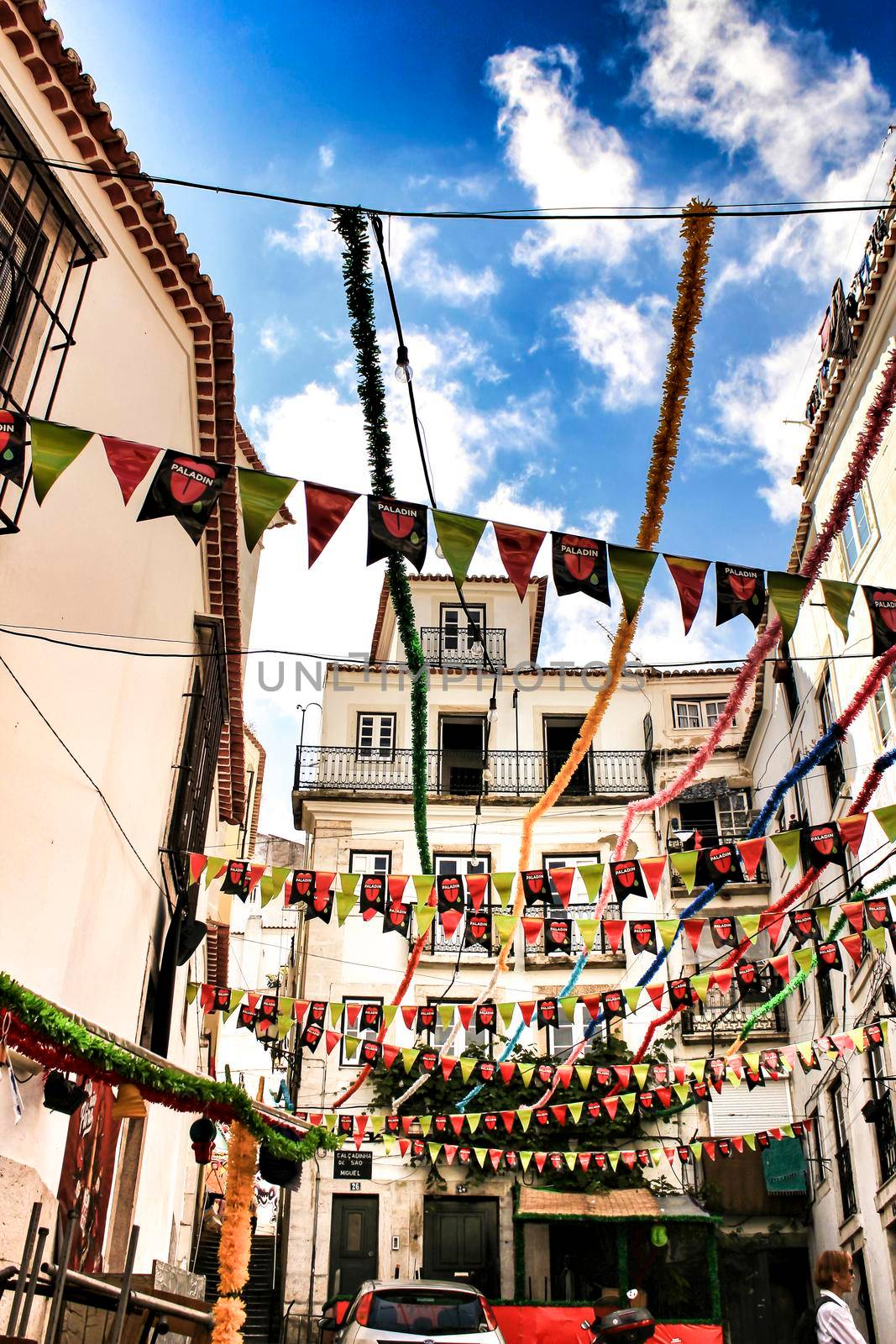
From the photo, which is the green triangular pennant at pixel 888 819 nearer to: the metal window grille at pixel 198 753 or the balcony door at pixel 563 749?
the metal window grille at pixel 198 753

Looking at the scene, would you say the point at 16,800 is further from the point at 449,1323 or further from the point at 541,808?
the point at 449,1323

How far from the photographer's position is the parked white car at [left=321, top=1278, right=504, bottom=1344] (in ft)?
32.1

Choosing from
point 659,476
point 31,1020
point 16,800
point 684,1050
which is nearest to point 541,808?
point 659,476

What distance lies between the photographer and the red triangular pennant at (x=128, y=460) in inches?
261

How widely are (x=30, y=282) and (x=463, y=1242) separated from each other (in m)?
20.2

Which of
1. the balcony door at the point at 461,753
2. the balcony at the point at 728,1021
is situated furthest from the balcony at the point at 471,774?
the balcony at the point at 728,1021

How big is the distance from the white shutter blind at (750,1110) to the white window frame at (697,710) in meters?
8.70

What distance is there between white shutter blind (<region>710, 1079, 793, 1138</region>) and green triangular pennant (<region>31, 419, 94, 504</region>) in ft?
68.5

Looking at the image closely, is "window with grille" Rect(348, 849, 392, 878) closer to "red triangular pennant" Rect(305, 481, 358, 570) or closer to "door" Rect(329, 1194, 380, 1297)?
"door" Rect(329, 1194, 380, 1297)

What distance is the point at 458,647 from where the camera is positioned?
29.5 m

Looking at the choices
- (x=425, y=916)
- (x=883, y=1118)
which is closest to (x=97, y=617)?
(x=425, y=916)

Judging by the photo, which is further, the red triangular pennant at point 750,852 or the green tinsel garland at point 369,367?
the red triangular pennant at point 750,852

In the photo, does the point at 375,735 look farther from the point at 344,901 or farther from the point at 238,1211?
the point at 238,1211

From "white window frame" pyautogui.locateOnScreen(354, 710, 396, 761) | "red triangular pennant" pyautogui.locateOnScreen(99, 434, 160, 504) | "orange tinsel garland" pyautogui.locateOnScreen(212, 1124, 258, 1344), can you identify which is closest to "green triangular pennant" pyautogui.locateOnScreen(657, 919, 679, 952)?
"orange tinsel garland" pyautogui.locateOnScreen(212, 1124, 258, 1344)
